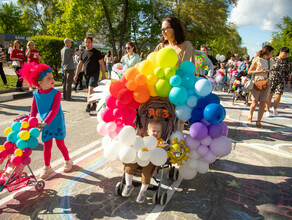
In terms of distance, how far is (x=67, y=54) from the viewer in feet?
26.6

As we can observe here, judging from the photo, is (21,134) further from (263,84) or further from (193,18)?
(193,18)

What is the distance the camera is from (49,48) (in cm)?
1175

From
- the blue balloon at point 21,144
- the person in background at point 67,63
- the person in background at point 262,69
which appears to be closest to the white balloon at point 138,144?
the blue balloon at point 21,144

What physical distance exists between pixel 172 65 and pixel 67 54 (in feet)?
21.1

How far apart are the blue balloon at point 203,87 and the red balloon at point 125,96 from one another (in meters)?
0.87

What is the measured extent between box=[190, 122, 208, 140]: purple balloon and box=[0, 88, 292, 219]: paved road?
0.86 metres

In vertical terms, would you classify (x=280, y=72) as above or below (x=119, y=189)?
above

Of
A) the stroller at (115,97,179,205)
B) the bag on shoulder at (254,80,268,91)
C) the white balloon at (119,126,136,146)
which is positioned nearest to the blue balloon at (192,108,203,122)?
the stroller at (115,97,179,205)

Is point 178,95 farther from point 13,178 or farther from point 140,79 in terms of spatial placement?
point 13,178

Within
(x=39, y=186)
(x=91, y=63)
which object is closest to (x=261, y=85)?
(x=91, y=63)

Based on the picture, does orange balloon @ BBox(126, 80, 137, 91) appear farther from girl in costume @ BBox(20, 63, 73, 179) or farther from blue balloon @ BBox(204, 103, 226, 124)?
girl in costume @ BBox(20, 63, 73, 179)

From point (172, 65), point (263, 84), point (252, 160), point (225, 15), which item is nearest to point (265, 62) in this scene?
point (263, 84)

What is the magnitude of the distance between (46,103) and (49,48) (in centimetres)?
1010

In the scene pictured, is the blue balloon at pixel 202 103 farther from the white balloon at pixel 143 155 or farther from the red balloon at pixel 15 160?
the red balloon at pixel 15 160
